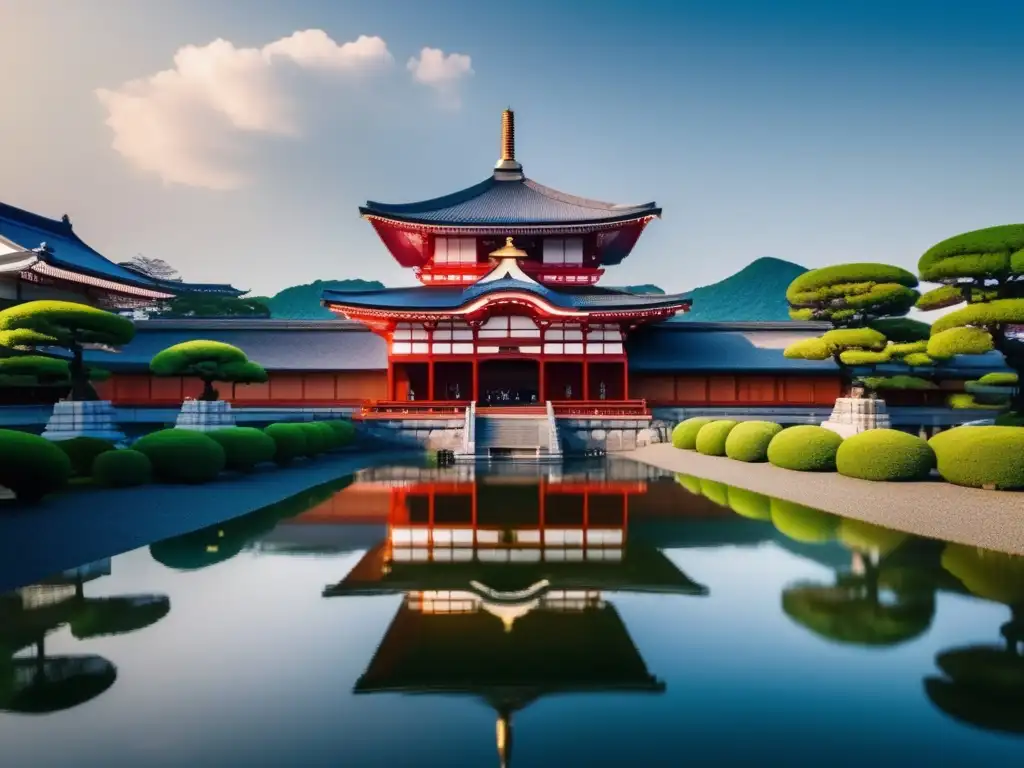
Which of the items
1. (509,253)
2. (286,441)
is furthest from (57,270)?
(509,253)

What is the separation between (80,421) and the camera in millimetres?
21078

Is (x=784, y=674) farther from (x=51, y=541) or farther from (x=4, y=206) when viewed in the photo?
(x=4, y=206)

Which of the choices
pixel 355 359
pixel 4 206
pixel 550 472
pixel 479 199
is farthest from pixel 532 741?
pixel 4 206

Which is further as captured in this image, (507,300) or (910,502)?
(507,300)

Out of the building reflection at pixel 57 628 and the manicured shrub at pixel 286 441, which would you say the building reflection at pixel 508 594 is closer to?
the building reflection at pixel 57 628

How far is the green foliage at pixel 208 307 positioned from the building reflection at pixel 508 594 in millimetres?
56509

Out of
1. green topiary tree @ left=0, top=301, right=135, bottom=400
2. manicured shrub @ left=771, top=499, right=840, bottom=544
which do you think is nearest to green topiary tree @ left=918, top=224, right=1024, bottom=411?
manicured shrub @ left=771, top=499, right=840, bottom=544

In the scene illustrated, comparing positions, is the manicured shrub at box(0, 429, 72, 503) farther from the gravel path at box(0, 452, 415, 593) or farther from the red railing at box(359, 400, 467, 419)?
the red railing at box(359, 400, 467, 419)

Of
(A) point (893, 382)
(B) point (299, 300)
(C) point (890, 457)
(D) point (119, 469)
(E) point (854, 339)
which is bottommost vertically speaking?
(D) point (119, 469)

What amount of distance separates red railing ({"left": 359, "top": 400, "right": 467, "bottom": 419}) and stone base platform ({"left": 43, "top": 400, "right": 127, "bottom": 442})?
30.5ft

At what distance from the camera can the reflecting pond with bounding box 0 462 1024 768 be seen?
4.28m

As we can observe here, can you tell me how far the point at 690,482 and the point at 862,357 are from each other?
11.4 meters

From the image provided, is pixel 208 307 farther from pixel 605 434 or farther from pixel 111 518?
pixel 111 518

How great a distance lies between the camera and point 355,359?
33375mm
